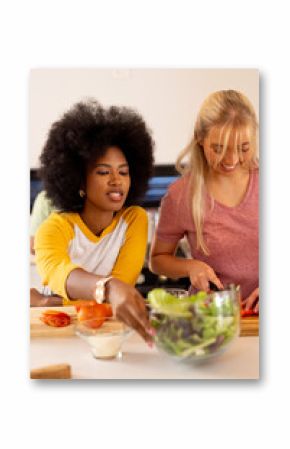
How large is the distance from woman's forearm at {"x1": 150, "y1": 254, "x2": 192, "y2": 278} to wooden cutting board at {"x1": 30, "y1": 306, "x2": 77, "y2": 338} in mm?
247

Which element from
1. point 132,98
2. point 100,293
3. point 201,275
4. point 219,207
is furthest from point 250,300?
point 132,98

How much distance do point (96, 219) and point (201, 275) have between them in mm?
319

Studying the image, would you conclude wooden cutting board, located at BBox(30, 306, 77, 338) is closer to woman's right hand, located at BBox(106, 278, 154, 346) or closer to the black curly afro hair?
woman's right hand, located at BBox(106, 278, 154, 346)

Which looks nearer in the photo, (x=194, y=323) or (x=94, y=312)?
(x=194, y=323)

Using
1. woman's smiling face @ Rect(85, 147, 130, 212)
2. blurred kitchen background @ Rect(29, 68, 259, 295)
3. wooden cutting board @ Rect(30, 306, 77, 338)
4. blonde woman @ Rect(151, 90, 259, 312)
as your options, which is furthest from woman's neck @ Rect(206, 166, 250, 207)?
wooden cutting board @ Rect(30, 306, 77, 338)

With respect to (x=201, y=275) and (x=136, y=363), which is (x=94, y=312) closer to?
(x=136, y=363)

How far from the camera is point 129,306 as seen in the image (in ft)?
5.71

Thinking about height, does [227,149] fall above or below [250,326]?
above

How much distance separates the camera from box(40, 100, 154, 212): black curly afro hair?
177 cm

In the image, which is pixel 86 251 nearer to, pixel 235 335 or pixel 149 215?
pixel 149 215
